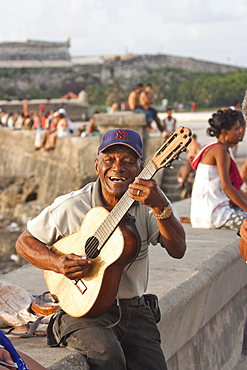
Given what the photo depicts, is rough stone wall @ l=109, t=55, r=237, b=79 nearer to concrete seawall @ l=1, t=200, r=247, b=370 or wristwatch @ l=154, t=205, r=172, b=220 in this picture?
concrete seawall @ l=1, t=200, r=247, b=370

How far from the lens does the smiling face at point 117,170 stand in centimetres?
322

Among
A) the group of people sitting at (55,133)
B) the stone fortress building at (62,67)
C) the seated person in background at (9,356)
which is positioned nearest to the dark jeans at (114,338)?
the seated person in background at (9,356)

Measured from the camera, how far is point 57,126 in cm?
2264

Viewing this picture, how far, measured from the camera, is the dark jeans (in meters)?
2.97

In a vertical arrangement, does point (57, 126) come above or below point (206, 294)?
below

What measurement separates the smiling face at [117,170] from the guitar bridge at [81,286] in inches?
16.0

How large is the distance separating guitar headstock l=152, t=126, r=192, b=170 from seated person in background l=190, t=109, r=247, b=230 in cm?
317

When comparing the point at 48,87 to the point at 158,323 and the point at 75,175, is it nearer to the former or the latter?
the point at 75,175

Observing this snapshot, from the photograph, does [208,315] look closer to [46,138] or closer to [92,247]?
[92,247]

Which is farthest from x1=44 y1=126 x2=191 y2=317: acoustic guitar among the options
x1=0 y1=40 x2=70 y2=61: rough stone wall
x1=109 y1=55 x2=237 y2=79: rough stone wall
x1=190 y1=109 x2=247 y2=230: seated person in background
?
x1=0 y1=40 x2=70 y2=61: rough stone wall

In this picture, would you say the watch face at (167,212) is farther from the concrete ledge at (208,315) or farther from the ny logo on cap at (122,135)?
the concrete ledge at (208,315)

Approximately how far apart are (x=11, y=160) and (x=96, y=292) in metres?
24.6

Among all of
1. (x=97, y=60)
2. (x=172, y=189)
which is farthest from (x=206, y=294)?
(x=97, y=60)

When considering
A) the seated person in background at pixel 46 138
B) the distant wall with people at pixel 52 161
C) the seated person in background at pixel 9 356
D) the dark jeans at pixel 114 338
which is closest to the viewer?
the seated person in background at pixel 9 356
